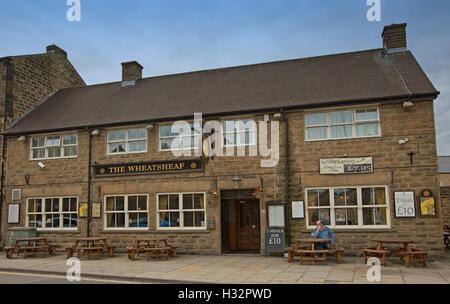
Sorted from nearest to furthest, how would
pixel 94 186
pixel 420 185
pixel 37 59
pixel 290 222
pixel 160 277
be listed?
pixel 160 277 < pixel 420 185 < pixel 290 222 < pixel 94 186 < pixel 37 59

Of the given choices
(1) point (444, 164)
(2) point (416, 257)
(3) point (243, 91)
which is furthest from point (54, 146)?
(1) point (444, 164)

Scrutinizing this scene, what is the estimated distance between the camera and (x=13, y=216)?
17.5 meters

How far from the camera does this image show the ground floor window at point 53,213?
55.0 ft

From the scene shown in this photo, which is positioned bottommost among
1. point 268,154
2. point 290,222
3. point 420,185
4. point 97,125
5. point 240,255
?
point 240,255

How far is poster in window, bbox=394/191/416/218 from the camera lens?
12898 mm

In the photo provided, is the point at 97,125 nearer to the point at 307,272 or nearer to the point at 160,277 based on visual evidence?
the point at 160,277

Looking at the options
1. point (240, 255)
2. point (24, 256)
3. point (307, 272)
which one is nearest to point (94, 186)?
point (24, 256)

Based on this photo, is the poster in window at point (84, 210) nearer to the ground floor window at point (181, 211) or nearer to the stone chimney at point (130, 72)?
the ground floor window at point (181, 211)

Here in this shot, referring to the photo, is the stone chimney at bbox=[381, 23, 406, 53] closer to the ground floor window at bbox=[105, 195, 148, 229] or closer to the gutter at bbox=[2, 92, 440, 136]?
the gutter at bbox=[2, 92, 440, 136]

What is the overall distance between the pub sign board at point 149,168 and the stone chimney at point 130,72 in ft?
18.4

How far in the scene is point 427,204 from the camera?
41.9 ft

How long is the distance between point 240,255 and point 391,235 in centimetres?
514

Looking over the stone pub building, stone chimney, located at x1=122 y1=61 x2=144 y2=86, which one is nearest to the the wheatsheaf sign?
the stone pub building

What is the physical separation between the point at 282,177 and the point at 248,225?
2.74 meters
